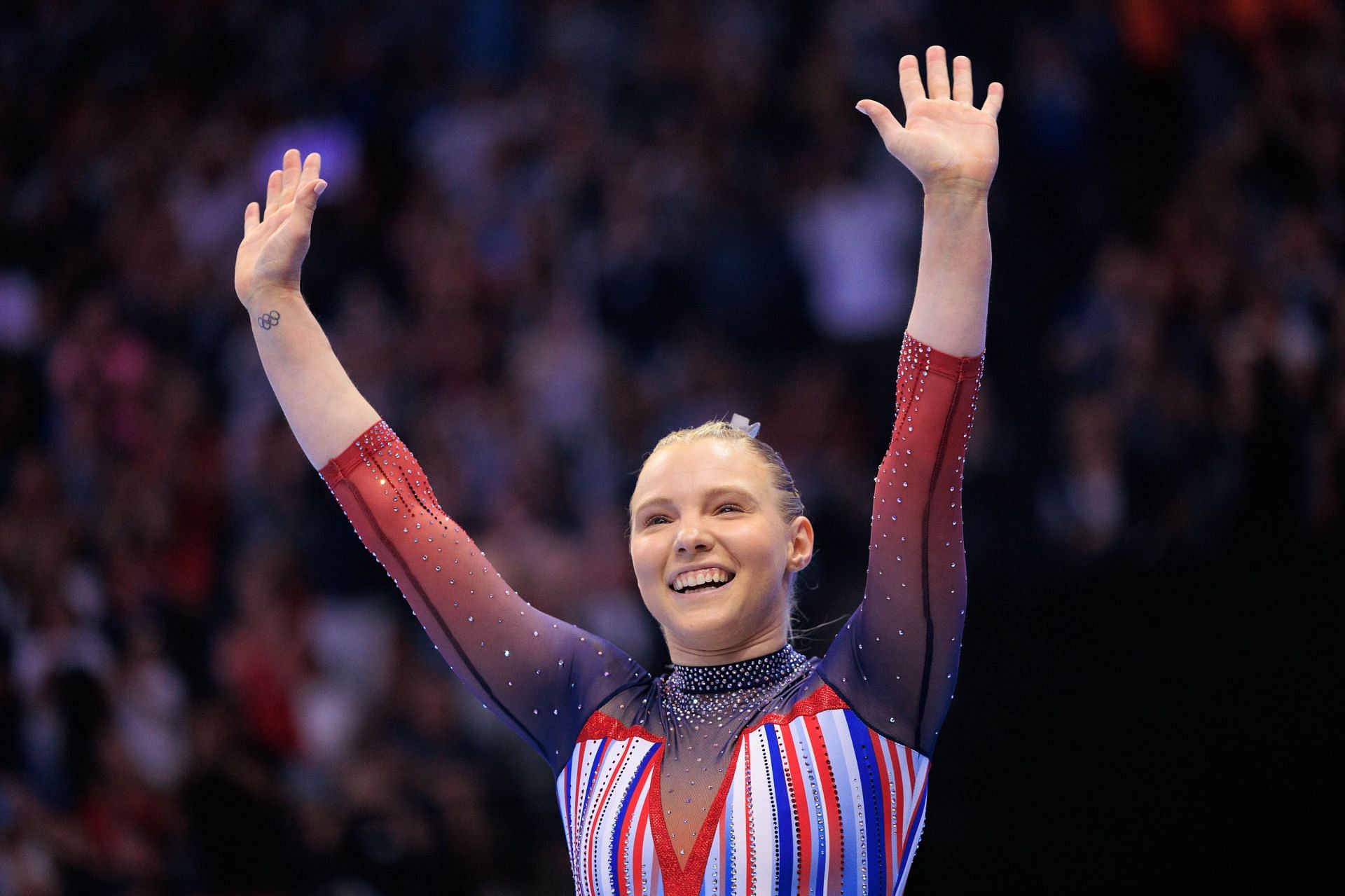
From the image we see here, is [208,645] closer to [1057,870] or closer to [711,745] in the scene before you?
[1057,870]

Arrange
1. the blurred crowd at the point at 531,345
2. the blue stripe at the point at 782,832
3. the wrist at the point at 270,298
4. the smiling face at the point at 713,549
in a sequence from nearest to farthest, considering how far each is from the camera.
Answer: the blue stripe at the point at 782,832, the smiling face at the point at 713,549, the wrist at the point at 270,298, the blurred crowd at the point at 531,345

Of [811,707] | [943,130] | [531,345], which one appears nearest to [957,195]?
[943,130]

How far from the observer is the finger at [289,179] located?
8.38ft

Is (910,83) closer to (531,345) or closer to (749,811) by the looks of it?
(749,811)

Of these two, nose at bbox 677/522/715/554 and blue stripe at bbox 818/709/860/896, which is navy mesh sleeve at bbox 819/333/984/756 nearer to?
blue stripe at bbox 818/709/860/896

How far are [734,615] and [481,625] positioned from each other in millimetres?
419

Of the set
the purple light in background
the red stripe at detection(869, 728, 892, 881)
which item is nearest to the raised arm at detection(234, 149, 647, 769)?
the red stripe at detection(869, 728, 892, 881)

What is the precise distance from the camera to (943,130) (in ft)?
7.06

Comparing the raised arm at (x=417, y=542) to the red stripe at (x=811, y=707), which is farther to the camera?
the raised arm at (x=417, y=542)

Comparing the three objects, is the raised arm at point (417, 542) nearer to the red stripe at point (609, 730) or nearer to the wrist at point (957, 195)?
the red stripe at point (609, 730)

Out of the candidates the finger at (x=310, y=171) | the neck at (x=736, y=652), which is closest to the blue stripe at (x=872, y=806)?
the neck at (x=736, y=652)

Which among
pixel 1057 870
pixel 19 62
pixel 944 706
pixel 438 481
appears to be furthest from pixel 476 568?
pixel 19 62

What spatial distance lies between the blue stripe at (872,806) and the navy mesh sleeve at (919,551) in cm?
4

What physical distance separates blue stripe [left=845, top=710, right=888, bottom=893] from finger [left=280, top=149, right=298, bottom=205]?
4.33 feet
